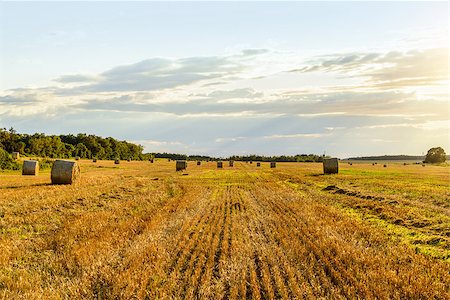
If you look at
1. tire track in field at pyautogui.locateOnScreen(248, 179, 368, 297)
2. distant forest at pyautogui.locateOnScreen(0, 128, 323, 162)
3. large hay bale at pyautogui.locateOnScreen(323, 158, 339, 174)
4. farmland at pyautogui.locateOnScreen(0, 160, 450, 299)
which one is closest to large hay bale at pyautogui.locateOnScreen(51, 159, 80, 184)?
farmland at pyautogui.locateOnScreen(0, 160, 450, 299)

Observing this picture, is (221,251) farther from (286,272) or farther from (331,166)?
(331,166)

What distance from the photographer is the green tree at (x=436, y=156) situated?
146 metres

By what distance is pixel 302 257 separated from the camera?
36.6 ft

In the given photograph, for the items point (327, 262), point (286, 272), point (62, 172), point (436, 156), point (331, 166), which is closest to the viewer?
point (286, 272)

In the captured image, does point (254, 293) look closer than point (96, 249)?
Yes

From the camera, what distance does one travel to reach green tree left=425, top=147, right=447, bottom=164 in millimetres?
145875

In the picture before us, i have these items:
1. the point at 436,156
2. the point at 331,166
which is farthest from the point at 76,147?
the point at 436,156

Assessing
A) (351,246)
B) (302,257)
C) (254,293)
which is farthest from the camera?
(351,246)

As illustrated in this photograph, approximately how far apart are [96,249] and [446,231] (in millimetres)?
11755

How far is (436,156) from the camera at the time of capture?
147625mm

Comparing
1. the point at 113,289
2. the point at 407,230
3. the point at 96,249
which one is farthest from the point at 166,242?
the point at 407,230

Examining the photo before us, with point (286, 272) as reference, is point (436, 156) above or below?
above

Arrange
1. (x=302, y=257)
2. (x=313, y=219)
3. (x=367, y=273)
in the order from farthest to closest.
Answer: (x=313, y=219)
(x=302, y=257)
(x=367, y=273)

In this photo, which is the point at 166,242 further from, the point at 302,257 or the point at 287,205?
the point at 287,205
